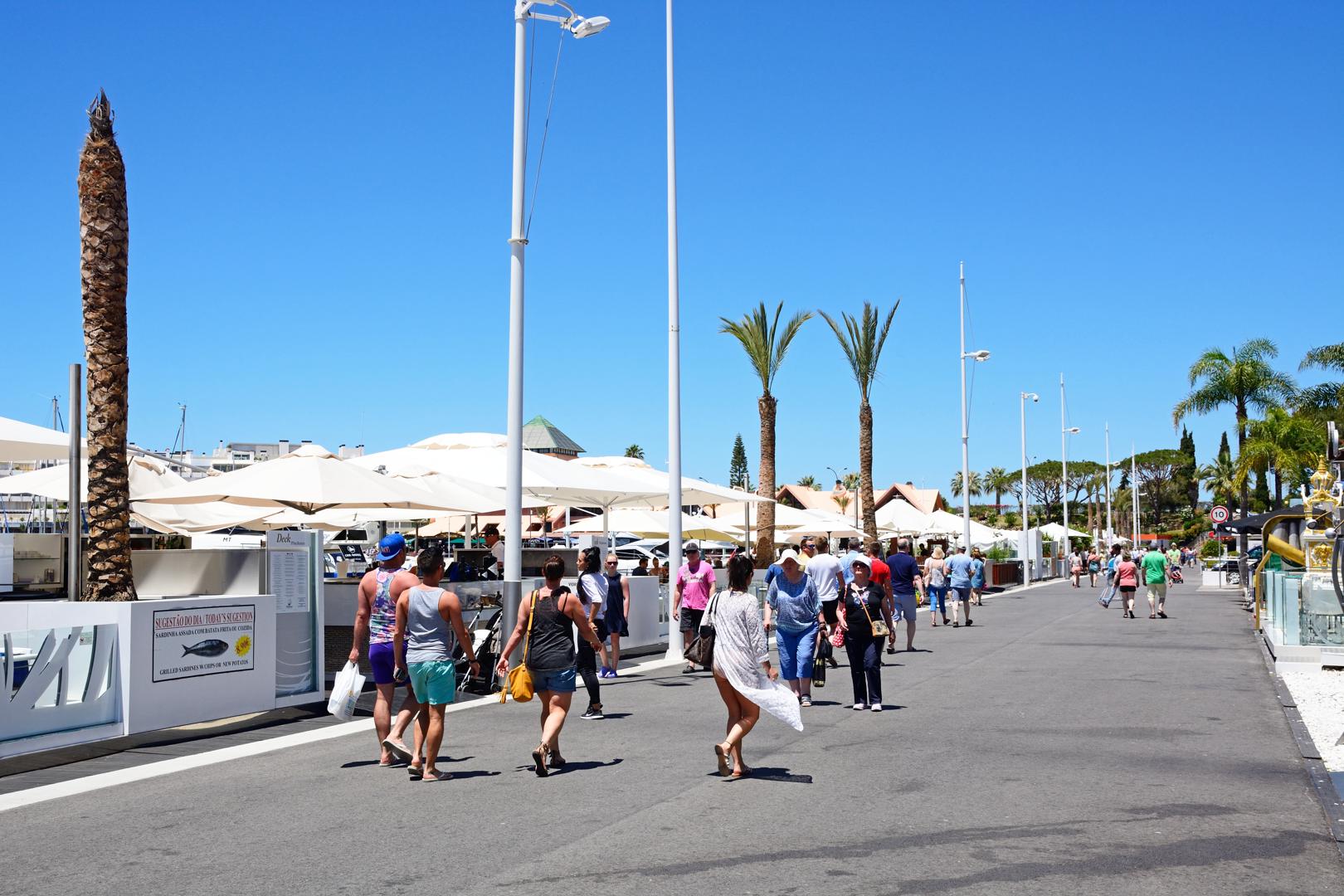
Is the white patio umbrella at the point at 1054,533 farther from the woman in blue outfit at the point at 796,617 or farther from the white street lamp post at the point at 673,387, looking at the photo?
the woman in blue outfit at the point at 796,617

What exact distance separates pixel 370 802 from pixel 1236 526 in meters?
32.8

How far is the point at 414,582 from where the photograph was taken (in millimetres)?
9000

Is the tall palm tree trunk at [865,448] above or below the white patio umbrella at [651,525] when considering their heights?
above

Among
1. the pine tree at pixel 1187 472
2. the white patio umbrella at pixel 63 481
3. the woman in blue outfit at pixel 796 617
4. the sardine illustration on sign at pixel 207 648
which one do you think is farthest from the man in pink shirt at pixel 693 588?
the pine tree at pixel 1187 472

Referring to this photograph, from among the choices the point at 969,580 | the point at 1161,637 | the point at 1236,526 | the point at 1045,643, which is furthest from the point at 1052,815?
the point at 1236,526

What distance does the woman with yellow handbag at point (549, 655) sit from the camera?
9.04 meters

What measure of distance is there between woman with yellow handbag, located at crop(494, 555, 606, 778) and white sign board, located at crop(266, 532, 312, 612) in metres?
4.19

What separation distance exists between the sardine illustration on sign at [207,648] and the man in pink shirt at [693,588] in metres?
6.62

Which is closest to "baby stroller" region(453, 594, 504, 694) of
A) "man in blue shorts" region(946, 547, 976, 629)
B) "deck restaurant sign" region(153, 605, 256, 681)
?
"deck restaurant sign" region(153, 605, 256, 681)

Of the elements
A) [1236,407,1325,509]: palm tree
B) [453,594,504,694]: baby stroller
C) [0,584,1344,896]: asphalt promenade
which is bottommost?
[0,584,1344,896]: asphalt promenade

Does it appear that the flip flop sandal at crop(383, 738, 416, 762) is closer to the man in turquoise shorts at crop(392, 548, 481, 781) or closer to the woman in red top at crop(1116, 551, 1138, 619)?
the man in turquoise shorts at crop(392, 548, 481, 781)

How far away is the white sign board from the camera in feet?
41.8

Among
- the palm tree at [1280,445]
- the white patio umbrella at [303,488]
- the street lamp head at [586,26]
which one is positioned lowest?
the white patio umbrella at [303,488]

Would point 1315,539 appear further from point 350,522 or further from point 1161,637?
point 350,522
